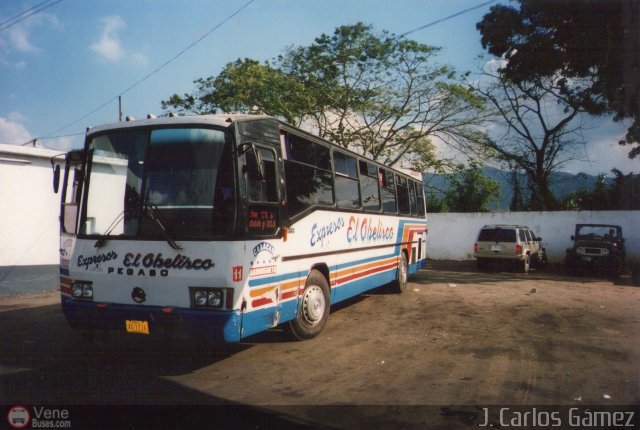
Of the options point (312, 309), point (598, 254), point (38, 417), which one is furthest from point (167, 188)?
point (598, 254)

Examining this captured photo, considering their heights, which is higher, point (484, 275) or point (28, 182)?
point (28, 182)

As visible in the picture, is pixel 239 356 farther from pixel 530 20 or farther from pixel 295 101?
pixel 295 101

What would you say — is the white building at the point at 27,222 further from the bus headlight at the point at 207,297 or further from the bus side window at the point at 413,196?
the bus side window at the point at 413,196

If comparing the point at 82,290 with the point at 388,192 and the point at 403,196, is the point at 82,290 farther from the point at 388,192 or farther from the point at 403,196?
the point at 403,196

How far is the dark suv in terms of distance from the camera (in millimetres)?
16391

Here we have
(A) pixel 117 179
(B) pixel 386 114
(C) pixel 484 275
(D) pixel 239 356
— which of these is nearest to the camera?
(A) pixel 117 179

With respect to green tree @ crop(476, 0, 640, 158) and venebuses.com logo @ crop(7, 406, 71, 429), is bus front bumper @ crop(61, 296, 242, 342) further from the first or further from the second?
green tree @ crop(476, 0, 640, 158)

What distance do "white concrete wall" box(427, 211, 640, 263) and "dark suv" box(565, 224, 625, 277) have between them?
3010 mm

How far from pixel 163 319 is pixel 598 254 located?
1648 centimetres

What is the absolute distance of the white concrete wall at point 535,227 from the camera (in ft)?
65.9

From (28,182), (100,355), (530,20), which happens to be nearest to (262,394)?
(100,355)

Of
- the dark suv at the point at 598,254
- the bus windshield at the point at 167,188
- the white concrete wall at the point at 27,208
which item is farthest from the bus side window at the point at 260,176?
the dark suv at the point at 598,254

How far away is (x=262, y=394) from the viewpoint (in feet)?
15.5

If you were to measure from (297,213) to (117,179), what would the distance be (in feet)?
7.63
